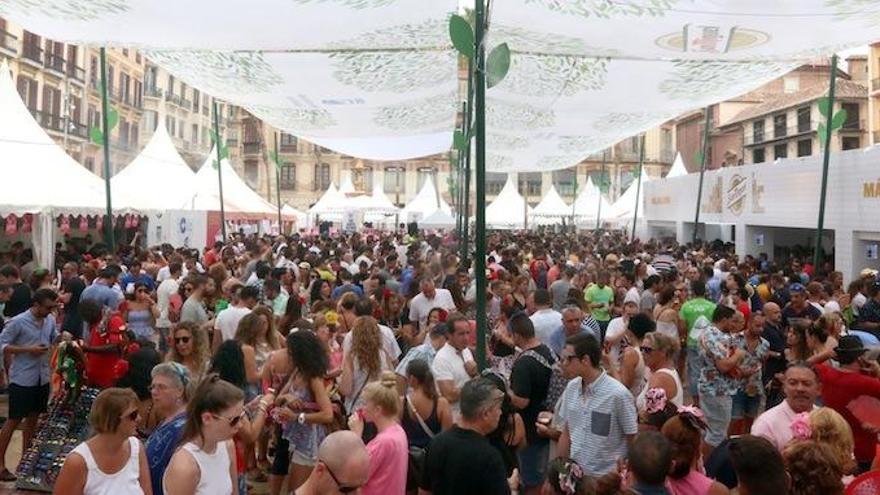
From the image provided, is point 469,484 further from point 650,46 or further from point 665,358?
point 650,46

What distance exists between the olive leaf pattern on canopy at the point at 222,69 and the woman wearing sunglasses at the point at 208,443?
7.27m

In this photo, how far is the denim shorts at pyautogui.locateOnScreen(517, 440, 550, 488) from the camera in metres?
4.87

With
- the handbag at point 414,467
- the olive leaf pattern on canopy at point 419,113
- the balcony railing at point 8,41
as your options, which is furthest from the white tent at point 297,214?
the handbag at point 414,467

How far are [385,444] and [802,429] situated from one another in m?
1.98

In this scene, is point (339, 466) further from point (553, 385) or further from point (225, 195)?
point (225, 195)

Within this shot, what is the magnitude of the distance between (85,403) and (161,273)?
573 cm

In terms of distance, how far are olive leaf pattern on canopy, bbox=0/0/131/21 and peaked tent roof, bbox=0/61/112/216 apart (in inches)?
253

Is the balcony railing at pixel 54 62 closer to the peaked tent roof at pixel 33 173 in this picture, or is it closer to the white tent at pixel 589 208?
the peaked tent roof at pixel 33 173

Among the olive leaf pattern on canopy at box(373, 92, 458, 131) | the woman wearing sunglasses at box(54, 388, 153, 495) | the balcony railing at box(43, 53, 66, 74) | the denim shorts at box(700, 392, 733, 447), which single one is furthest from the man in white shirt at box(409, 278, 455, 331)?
the balcony railing at box(43, 53, 66, 74)

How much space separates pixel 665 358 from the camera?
462 cm

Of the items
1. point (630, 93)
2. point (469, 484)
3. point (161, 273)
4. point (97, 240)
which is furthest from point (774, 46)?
point (97, 240)

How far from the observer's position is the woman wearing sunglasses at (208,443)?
3.01m

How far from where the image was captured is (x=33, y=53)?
33.2 meters

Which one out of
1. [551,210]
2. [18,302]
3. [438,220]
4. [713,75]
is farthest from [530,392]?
[551,210]
